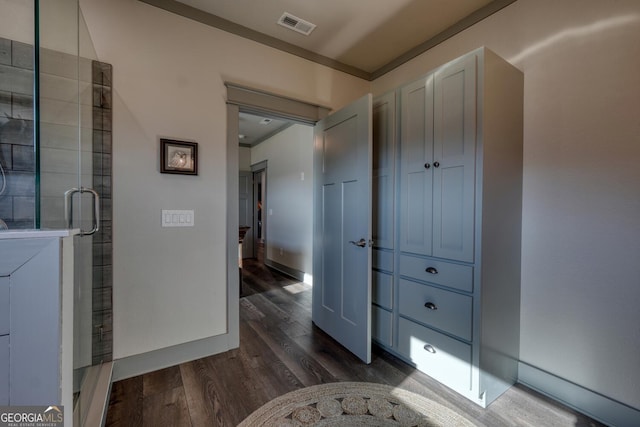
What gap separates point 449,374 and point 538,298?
77cm

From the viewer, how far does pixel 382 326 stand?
2250mm

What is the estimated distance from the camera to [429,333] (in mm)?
1875

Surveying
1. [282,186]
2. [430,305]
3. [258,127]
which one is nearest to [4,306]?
[430,305]

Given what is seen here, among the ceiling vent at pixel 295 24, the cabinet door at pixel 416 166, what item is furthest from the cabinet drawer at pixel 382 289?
the ceiling vent at pixel 295 24

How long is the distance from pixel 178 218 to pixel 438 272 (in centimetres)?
193

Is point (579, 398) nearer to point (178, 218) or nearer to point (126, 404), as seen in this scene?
point (126, 404)

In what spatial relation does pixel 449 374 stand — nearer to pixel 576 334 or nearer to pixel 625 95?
pixel 576 334

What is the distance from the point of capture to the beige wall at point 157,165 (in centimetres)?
188

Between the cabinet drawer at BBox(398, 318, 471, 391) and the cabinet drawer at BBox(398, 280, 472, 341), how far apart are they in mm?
67

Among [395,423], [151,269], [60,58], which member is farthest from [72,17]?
[395,423]

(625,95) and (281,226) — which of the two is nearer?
(625,95)

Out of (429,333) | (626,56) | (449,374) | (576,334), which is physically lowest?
(449,374)

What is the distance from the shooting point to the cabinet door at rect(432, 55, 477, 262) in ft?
5.36

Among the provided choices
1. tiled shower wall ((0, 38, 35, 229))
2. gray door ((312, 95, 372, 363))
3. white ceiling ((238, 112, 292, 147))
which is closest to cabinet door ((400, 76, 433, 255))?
gray door ((312, 95, 372, 363))
